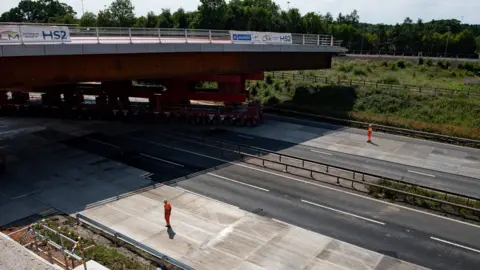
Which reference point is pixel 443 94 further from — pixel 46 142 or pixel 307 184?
pixel 46 142

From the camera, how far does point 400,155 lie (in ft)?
90.5

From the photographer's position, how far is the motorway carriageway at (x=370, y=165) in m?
22.2

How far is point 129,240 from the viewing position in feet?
46.6

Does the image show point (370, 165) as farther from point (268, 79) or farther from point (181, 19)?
point (181, 19)

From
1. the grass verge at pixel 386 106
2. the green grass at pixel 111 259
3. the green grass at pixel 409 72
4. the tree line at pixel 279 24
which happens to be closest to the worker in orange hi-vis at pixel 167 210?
the green grass at pixel 111 259

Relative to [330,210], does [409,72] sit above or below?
above

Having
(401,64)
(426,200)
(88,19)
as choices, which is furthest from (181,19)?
(426,200)

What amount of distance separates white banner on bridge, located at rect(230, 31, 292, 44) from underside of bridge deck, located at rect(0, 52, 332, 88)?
4.12ft

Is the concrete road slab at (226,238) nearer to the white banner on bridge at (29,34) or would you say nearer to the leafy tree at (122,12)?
the white banner on bridge at (29,34)

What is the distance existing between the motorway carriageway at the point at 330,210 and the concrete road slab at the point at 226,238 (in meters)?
0.84

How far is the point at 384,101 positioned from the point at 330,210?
991 inches

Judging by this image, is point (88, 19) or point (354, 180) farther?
point (88, 19)

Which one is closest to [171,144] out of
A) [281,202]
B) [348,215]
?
[281,202]

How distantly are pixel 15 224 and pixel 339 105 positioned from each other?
110 ft
